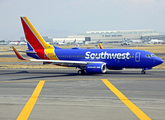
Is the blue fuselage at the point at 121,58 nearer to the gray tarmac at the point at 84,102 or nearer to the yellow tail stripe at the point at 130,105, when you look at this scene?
the gray tarmac at the point at 84,102

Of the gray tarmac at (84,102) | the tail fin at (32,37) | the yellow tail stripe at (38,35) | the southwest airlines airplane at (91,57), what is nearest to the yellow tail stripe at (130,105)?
the gray tarmac at (84,102)

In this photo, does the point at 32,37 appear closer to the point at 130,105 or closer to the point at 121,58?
the point at 121,58

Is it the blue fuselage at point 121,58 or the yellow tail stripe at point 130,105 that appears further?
the blue fuselage at point 121,58

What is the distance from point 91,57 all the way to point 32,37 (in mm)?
11992

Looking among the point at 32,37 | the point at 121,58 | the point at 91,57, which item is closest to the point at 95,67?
the point at 91,57

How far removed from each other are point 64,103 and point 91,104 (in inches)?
86.1

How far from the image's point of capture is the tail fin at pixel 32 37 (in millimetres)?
43750

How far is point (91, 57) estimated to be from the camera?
39969 millimetres

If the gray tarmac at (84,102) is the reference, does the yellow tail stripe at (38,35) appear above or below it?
above

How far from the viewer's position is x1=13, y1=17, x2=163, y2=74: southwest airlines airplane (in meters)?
37.2

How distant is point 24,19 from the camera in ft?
145

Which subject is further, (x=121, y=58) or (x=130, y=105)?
(x=121, y=58)

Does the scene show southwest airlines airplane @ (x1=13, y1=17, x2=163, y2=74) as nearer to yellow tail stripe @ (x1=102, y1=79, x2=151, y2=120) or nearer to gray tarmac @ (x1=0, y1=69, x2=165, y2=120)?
gray tarmac @ (x1=0, y1=69, x2=165, y2=120)

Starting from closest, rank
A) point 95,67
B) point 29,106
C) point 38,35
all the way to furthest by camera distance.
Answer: point 29,106 → point 95,67 → point 38,35
